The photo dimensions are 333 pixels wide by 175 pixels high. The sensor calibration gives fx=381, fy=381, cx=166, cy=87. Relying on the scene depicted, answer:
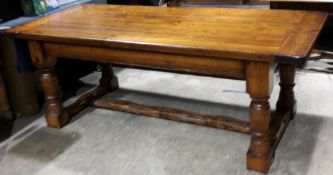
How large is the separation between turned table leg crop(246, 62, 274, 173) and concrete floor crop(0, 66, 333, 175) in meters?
0.07

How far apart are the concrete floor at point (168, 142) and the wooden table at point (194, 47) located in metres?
0.07

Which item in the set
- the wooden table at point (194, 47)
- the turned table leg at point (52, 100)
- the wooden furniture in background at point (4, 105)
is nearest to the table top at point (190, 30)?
the wooden table at point (194, 47)

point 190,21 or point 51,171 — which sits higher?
point 190,21

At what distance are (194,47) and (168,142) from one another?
70 centimetres

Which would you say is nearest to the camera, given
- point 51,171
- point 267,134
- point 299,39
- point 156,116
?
point 299,39

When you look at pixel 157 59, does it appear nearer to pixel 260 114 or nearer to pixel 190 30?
pixel 190 30

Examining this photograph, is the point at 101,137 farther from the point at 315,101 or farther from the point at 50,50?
the point at 315,101

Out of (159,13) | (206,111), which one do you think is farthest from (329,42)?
(159,13)

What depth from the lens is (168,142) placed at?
2092mm

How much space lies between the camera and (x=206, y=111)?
95.0 inches

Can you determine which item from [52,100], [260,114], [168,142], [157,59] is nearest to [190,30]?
[157,59]

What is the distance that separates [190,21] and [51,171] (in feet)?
3.41

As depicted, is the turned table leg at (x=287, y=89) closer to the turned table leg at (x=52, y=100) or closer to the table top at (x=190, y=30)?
the table top at (x=190, y=30)

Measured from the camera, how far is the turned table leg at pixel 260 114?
1564 mm
